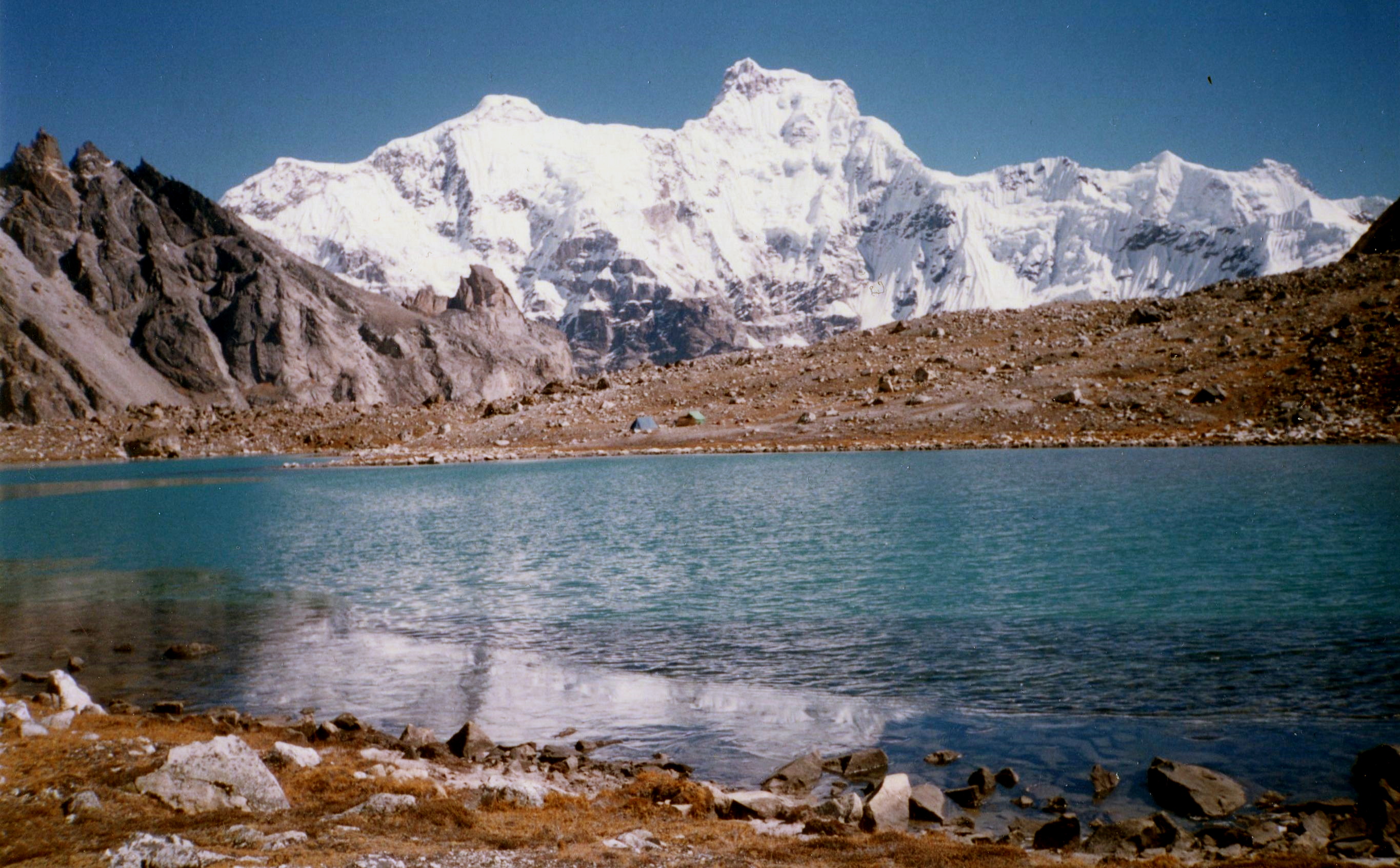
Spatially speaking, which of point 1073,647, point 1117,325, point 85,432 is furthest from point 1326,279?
point 85,432

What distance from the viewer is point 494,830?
10.8m

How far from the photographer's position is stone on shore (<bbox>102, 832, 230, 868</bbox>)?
358 inches

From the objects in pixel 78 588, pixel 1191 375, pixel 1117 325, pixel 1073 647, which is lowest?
pixel 78 588

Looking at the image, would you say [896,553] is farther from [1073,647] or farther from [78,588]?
[78,588]

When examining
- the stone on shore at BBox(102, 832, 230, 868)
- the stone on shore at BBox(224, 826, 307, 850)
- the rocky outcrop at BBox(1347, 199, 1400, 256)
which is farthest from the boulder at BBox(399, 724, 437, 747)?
the rocky outcrop at BBox(1347, 199, 1400, 256)

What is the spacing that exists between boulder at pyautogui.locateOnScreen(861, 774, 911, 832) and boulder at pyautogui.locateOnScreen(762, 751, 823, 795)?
1.07m

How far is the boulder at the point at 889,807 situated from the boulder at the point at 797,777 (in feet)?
3.51

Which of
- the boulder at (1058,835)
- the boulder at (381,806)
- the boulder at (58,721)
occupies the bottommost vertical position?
the boulder at (58,721)

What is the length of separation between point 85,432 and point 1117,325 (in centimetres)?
15730

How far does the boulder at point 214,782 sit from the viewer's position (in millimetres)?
11328

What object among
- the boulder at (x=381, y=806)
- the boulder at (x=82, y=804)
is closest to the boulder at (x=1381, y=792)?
the boulder at (x=381, y=806)

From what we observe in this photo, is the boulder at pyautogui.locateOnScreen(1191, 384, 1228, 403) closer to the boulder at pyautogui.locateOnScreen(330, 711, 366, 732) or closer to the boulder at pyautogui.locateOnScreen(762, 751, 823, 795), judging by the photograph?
the boulder at pyautogui.locateOnScreen(762, 751, 823, 795)

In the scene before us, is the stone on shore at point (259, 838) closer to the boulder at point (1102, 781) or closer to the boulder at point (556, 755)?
the boulder at point (556, 755)

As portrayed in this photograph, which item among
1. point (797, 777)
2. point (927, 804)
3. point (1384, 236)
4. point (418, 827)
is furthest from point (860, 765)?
point (1384, 236)
